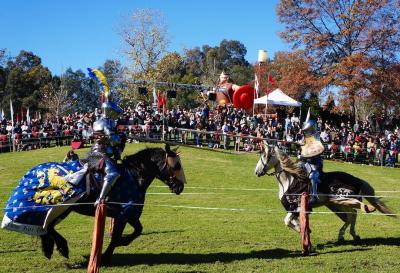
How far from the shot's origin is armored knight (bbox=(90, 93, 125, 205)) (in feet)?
24.4

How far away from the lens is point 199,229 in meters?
10.6

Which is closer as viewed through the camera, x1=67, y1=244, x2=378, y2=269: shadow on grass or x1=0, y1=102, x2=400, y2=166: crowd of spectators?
x1=67, y1=244, x2=378, y2=269: shadow on grass

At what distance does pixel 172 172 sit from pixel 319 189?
9.77ft

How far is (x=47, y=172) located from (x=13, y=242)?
2.51 metres

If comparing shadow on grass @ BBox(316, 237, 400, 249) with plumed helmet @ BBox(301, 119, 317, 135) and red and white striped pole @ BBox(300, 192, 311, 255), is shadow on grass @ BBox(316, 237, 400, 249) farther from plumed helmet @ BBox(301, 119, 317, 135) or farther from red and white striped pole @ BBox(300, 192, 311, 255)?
plumed helmet @ BBox(301, 119, 317, 135)

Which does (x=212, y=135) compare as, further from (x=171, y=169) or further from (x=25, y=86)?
(x=25, y=86)

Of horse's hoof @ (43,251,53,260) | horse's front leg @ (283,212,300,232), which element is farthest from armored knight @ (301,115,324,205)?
horse's hoof @ (43,251,53,260)

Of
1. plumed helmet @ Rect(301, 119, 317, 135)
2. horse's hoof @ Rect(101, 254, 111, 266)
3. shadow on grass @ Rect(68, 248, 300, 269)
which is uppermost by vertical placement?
plumed helmet @ Rect(301, 119, 317, 135)

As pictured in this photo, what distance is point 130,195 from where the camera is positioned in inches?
308

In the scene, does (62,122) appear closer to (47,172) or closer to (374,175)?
(374,175)

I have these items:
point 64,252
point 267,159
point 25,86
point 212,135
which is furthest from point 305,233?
point 25,86

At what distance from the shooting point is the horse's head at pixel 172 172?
8.38 m

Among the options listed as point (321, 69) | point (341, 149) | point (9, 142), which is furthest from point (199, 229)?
point (321, 69)

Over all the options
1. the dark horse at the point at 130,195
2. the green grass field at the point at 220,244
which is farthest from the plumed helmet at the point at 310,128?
the dark horse at the point at 130,195
